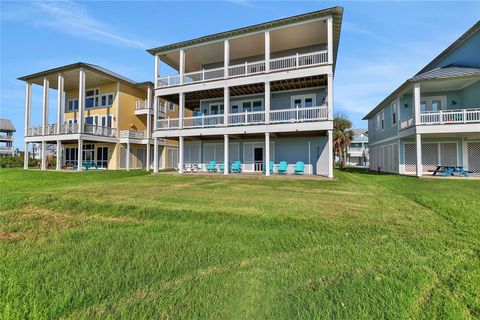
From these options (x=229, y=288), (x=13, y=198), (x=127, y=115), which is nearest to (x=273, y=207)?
(x=229, y=288)

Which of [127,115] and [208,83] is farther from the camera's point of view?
[127,115]

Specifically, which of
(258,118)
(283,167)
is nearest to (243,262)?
(283,167)

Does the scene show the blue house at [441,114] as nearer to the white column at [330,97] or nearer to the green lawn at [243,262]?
the white column at [330,97]

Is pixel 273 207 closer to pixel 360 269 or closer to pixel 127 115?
pixel 360 269

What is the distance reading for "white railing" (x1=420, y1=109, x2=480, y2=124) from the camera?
50.4ft

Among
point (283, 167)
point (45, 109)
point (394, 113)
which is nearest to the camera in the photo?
point (283, 167)

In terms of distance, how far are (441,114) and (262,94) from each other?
1206 cm

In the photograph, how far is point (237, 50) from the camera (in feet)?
65.2

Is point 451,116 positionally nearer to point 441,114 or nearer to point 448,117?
point 448,117

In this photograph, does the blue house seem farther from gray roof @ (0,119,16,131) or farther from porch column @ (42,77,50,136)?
gray roof @ (0,119,16,131)

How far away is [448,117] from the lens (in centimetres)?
1678

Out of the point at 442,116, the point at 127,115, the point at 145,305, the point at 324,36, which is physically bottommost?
the point at 145,305

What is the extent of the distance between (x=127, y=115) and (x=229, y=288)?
28.1 metres

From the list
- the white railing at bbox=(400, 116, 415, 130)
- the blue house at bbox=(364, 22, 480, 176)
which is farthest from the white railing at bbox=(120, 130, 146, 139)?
the white railing at bbox=(400, 116, 415, 130)
